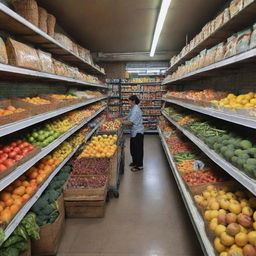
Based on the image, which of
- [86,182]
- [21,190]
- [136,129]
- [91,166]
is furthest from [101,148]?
[21,190]

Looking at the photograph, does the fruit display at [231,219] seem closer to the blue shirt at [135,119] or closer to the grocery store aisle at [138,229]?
the grocery store aisle at [138,229]

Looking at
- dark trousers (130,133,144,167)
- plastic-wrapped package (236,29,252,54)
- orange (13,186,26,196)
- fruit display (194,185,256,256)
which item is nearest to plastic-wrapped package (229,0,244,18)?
plastic-wrapped package (236,29,252,54)

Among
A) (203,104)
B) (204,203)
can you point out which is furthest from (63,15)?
(204,203)

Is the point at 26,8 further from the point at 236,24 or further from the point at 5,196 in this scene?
the point at 236,24

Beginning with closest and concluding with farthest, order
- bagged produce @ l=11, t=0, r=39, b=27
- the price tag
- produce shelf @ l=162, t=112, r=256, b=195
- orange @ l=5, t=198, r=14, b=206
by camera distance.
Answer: produce shelf @ l=162, t=112, r=256, b=195 < orange @ l=5, t=198, r=14, b=206 < bagged produce @ l=11, t=0, r=39, b=27 < the price tag

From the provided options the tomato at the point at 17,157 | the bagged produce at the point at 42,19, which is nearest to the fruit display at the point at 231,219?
the tomato at the point at 17,157

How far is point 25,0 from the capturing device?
2.93m

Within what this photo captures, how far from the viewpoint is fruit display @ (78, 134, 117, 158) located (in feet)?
13.4

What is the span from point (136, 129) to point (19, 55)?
3437mm

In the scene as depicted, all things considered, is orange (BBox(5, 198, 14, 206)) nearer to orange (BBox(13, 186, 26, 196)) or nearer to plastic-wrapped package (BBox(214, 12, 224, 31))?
orange (BBox(13, 186, 26, 196))

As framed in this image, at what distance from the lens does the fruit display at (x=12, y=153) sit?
80.5 inches

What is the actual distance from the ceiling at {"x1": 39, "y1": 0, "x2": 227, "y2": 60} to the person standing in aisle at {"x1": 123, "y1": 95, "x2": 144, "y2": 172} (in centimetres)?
204

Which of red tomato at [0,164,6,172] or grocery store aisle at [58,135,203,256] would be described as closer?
red tomato at [0,164,6,172]

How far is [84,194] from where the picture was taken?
10.4 ft
